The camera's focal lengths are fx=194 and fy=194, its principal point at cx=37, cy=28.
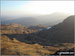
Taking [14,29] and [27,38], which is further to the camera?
[27,38]

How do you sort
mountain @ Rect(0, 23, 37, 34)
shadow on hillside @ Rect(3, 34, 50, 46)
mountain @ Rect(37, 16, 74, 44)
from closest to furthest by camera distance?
mountain @ Rect(0, 23, 37, 34)
shadow on hillside @ Rect(3, 34, 50, 46)
mountain @ Rect(37, 16, 74, 44)

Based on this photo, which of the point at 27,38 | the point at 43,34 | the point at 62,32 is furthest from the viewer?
the point at 43,34

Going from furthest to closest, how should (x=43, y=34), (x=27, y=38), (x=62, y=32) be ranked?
(x=43, y=34) < (x=27, y=38) < (x=62, y=32)

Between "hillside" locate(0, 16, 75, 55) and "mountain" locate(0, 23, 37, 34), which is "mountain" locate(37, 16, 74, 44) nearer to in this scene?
"hillside" locate(0, 16, 75, 55)

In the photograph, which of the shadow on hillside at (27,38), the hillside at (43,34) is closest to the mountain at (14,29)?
the hillside at (43,34)

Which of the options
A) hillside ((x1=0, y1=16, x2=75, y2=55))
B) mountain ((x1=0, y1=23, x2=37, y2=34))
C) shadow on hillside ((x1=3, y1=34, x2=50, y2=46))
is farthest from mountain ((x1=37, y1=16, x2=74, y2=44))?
mountain ((x1=0, y1=23, x2=37, y2=34))

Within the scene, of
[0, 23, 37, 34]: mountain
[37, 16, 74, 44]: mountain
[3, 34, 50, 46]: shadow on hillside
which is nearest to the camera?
[0, 23, 37, 34]: mountain

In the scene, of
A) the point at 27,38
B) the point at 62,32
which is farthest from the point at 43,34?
the point at 62,32

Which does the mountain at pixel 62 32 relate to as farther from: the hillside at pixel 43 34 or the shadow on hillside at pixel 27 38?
the shadow on hillside at pixel 27 38

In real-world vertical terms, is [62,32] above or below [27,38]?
above

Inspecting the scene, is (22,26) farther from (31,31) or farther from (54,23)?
(54,23)

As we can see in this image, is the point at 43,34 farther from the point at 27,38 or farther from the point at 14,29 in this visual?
the point at 14,29
